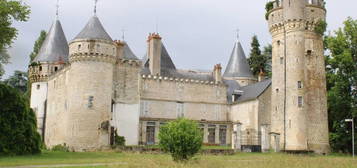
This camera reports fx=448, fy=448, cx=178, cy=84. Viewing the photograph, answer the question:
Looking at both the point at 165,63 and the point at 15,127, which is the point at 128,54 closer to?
the point at 165,63

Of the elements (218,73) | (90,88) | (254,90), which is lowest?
(90,88)

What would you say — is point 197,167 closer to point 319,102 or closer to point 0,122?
point 0,122

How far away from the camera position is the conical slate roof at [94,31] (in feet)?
111

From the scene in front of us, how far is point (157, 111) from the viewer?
136ft

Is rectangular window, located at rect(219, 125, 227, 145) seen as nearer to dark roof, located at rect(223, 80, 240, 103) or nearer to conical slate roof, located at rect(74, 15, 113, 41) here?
dark roof, located at rect(223, 80, 240, 103)

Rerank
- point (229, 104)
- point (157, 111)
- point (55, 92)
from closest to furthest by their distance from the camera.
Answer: point (55, 92), point (157, 111), point (229, 104)

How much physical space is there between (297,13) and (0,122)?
80.6 feet

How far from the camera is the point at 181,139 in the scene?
19859 mm

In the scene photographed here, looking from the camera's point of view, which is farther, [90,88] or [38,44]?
[38,44]

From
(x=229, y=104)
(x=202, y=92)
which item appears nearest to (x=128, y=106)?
(x=202, y=92)

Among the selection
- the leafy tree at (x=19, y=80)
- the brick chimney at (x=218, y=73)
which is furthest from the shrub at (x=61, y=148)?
the leafy tree at (x=19, y=80)

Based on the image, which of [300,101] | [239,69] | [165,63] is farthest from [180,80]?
[300,101]

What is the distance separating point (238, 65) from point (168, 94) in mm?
11939

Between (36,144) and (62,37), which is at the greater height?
(62,37)
